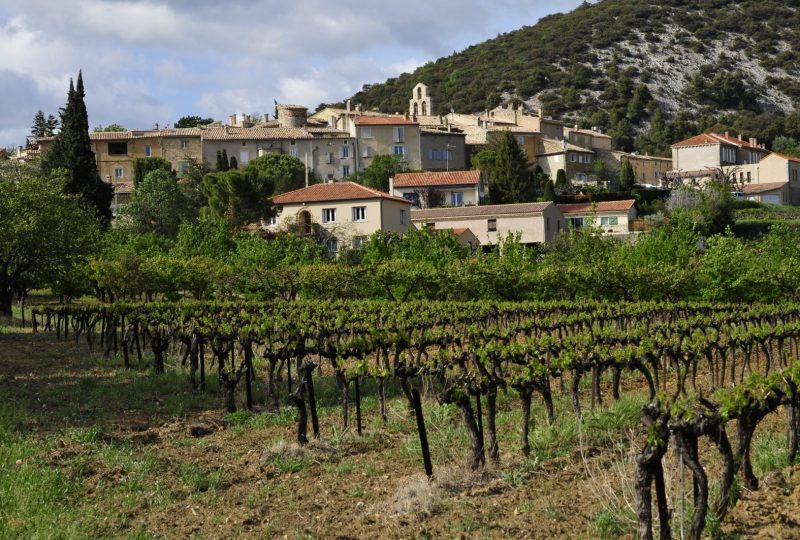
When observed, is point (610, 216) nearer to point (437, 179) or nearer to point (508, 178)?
point (508, 178)

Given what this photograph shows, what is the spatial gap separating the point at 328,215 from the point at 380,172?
62.9 feet

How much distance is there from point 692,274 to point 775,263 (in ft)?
15.6

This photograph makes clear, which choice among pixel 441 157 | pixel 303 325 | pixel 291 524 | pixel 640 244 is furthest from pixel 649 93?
pixel 291 524

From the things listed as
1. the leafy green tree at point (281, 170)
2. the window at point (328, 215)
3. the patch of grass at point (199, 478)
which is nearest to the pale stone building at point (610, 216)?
the window at point (328, 215)

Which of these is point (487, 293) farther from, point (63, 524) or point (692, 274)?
point (63, 524)

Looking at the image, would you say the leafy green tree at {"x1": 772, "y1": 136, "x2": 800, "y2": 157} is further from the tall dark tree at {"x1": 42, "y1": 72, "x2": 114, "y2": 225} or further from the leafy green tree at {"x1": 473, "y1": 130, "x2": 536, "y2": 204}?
the tall dark tree at {"x1": 42, "y1": 72, "x2": 114, "y2": 225}

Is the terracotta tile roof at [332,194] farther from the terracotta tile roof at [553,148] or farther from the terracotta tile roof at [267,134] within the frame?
the terracotta tile roof at [553,148]

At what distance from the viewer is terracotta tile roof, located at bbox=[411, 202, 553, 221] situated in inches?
2832

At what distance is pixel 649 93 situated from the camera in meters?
148

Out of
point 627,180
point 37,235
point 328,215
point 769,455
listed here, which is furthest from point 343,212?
point 769,455

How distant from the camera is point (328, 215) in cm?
6762

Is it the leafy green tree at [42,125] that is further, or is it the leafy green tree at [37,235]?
the leafy green tree at [42,125]

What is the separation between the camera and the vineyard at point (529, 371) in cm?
951

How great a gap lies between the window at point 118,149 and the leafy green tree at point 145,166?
539cm
